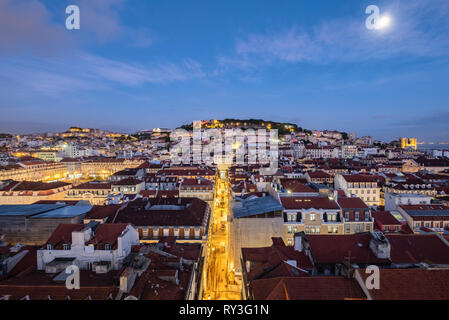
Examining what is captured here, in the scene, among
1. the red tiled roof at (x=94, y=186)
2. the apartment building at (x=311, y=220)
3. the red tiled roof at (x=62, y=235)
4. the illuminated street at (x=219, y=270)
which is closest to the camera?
the red tiled roof at (x=62, y=235)

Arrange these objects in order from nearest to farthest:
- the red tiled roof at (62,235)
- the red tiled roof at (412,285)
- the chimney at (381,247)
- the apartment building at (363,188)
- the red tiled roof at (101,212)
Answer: the red tiled roof at (412,285) < the chimney at (381,247) < the red tiled roof at (62,235) < the red tiled roof at (101,212) < the apartment building at (363,188)

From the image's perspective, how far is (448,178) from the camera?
205 feet

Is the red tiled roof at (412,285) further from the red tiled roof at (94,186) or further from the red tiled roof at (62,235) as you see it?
the red tiled roof at (94,186)

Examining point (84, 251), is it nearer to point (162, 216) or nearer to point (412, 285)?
point (162, 216)

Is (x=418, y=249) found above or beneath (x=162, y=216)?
beneath

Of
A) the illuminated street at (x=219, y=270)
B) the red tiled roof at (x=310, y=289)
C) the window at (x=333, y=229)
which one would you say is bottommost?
the illuminated street at (x=219, y=270)

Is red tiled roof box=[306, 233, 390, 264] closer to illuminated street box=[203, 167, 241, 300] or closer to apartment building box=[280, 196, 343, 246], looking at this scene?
apartment building box=[280, 196, 343, 246]

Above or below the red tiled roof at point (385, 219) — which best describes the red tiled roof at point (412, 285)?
above

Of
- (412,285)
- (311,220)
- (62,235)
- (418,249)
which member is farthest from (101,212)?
(418,249)

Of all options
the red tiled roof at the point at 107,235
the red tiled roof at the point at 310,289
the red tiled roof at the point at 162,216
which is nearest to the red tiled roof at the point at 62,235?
the red tiled roof at the point at 107,235

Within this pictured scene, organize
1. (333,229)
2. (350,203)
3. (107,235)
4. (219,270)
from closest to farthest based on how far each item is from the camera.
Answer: (107,235) → (333,229) → (219,270) → (350,203)

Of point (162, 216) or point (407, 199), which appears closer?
point (162, 216)

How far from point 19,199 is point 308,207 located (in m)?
52.0

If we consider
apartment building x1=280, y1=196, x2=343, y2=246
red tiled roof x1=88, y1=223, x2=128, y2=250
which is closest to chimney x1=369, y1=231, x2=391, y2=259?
apartment building x1=280, y1=196, x2=343, y2=246
